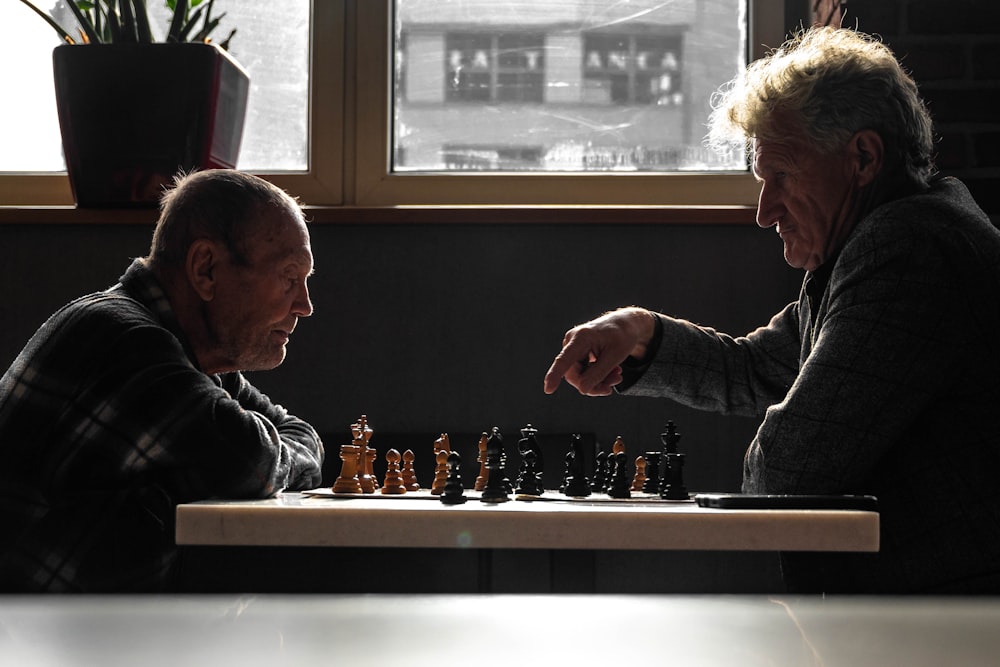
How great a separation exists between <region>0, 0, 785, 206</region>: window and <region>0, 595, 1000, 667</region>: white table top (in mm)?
2729

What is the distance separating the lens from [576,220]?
3082 millimetres

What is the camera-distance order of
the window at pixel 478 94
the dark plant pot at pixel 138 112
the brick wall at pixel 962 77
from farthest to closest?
the window at pixel 478 94, the dark plant pot at pixel 138 112, the brick wall at pixel 962 77

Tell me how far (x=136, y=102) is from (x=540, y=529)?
6.94 feet

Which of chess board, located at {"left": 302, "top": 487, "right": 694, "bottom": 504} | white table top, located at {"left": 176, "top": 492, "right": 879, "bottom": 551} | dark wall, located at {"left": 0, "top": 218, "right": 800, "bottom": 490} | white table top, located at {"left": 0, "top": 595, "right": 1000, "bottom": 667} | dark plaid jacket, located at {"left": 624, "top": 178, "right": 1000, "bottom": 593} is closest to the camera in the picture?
white table top, located at {"left": 0, "top": 595, "right": 1000, "bottom": 667}

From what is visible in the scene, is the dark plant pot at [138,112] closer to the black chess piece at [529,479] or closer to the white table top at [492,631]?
the black chess piece at [529,479]

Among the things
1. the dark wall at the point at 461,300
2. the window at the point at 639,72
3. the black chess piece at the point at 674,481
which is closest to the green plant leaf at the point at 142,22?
the dark wall at the point at 461,300

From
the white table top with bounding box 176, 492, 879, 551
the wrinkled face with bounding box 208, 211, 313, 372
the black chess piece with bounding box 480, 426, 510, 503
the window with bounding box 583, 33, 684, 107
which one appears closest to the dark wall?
the window with bounding box 583, 33, 684, 107

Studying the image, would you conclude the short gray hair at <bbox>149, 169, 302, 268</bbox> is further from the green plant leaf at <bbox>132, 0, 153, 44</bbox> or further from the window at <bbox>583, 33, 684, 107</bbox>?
the window at <bbox>583, 33, 684, 107</bbox>

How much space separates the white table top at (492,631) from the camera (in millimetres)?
466

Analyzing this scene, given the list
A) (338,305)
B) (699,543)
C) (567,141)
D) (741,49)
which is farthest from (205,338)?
(741,49)

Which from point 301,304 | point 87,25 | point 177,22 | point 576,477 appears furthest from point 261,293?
point 87,25

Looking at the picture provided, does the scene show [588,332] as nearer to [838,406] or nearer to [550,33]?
[838,406]

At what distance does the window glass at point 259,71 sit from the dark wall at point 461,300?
39 centimetres

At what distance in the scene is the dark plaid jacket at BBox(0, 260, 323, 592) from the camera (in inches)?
67.7
